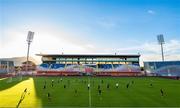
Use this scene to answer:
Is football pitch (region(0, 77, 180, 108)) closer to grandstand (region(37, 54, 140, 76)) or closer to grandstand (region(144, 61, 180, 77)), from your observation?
grandstand (region(144, 61, 180, 77))

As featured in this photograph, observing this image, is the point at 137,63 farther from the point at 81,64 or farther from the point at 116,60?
the point at 81,64

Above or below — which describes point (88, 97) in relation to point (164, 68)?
below

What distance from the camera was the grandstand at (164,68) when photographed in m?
96.7

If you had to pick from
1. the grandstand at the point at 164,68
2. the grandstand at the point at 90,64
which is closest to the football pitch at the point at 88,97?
the grandstand at the point at 164,68

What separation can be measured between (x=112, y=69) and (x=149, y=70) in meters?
18.5

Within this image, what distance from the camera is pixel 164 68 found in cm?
10194

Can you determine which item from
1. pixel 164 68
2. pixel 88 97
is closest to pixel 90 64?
pixel 164 68

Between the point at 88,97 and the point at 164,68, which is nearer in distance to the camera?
the point at 88,97

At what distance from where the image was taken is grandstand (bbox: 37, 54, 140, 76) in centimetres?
10862

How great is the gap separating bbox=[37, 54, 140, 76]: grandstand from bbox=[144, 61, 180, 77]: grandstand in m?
5.90

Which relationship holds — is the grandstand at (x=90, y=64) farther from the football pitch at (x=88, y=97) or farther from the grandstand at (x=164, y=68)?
the football pitch at (x=88, y=97)

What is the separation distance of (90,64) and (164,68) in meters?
36.7

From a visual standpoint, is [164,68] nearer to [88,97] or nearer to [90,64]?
[90,64]

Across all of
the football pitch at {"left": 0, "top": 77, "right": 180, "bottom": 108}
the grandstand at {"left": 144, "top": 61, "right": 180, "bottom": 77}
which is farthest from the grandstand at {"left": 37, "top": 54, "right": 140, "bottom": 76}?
the football pitch at {"left": 0, "top": 77, "right": 180, "bottom": 108}
